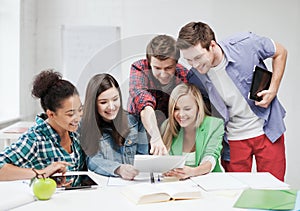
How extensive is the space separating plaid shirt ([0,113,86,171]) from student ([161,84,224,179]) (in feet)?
1.21

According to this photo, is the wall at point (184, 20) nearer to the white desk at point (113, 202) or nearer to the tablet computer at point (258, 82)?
the tablet computer at point (258, 82)

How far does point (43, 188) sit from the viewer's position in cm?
127

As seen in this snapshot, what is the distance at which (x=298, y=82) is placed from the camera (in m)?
3.37

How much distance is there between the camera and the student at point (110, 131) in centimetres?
156

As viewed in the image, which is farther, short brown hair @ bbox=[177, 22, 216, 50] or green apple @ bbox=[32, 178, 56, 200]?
short brown hair @ bbox=[177, 22, 216, 50]

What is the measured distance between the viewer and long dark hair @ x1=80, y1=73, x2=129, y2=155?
61.7 inches

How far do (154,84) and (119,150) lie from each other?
27 cm

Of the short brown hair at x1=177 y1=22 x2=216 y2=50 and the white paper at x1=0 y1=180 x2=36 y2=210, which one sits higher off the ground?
the short brown hair at x1=177 y1=22 x2=216 y2=50

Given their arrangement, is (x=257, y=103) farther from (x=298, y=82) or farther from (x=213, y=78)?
(x=298, y=82)

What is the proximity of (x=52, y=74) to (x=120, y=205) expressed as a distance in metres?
0.65

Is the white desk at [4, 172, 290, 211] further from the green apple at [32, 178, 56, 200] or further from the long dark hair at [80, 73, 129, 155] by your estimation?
the long dark hair at [80, 73, 129, 155]

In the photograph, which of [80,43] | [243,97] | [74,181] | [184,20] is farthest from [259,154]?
[80,43]

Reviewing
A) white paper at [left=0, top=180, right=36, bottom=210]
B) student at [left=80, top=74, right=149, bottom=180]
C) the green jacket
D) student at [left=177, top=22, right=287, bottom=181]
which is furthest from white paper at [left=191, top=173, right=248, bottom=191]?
white paper at [left=0, top=180, right=36, bottom=210]

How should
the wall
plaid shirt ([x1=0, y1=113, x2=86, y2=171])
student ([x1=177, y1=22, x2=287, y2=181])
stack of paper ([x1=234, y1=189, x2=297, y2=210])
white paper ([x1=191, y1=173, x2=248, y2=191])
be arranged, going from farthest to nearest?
1. the wall
2. student ([x1=177, y1=22, x2=287, y2=181])
3. plaid shirt ([x1=0, y1=113, x2=86, y2=171])
4. white paper ([x1=191, y1=173, x2=248, y2=191])
5. stack of paper ([x1=234, y1=189, x2=297, y2=210])
